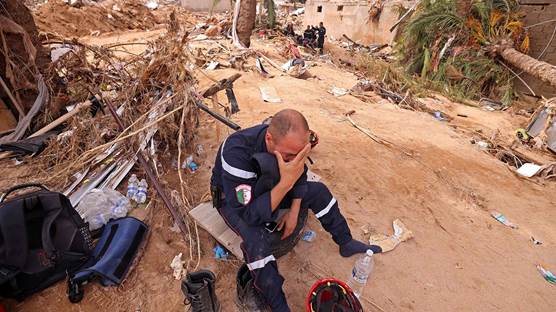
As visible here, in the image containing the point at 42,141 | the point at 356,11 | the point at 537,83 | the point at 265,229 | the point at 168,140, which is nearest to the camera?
the point at 265,229

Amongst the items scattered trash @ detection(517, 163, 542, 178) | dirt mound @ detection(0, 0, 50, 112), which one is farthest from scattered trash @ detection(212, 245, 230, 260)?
scattered trash @ detection(517, 163, 542, 178)

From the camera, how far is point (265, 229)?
6.62 ft

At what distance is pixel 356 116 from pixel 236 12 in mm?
6002

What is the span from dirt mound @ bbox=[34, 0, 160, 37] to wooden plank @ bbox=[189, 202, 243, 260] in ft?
40.3

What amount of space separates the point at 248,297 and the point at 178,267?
0.62 meters

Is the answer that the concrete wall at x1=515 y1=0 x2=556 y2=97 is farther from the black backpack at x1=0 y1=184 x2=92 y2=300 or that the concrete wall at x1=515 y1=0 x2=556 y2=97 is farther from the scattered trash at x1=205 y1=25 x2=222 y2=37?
the black backpack at x1=0 y1=184 x2=92 y2=300

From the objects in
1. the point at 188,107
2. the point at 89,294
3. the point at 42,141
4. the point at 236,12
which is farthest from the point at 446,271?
the point at 236,12

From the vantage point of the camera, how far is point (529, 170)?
4277mm

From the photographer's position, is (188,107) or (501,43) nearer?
(188,107)

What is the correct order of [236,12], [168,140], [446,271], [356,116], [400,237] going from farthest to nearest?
[236,12], [356,116], [168,140], [400,237], [446,271]

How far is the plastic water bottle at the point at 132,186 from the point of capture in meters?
2.69

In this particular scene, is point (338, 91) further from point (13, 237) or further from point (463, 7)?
point (13, 237)

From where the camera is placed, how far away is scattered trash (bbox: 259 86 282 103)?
18.6ft

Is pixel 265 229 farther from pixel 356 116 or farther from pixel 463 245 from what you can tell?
pixel 356 116
